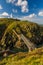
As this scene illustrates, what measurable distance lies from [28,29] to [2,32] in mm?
24638

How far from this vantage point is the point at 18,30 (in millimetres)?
172750

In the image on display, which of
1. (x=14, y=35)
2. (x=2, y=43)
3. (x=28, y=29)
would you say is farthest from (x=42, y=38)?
(x=2, y=43)

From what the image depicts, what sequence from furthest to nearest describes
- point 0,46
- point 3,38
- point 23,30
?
point 23,30 < point 3,38 < point 0,46

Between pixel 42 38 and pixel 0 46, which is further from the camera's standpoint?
pixel 42 38

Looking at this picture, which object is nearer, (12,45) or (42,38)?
(12,45)

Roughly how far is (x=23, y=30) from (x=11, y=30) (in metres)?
11.0

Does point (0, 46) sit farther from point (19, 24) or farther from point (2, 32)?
point (19, 24)

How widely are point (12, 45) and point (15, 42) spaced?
5.20 m

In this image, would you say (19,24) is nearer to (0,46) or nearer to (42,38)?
Result: (42,38)

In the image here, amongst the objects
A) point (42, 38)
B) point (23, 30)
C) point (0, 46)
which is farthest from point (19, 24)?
point (0, 46)

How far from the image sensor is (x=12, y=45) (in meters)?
162

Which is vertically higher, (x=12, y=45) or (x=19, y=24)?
(x=19, y=24)

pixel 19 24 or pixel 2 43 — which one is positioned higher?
pixel 19 24

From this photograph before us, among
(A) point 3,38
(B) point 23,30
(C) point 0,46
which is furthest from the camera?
(B) point 23,30
